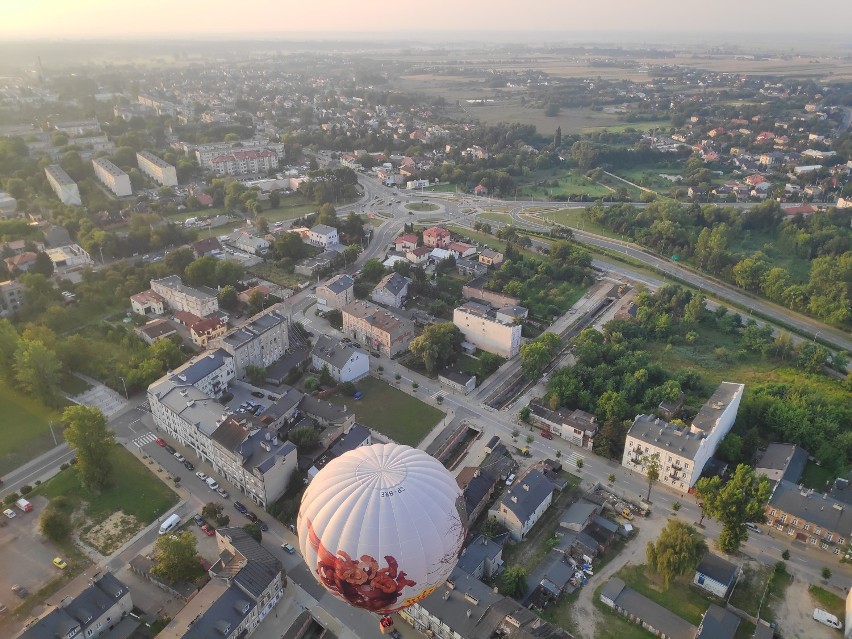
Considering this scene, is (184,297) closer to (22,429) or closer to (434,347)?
(22,429)

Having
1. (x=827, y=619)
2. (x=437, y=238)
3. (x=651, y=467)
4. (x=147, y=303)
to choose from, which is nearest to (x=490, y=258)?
(x=437, y=238)

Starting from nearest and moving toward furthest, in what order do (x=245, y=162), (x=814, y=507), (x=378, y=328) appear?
1. (x=814, y=507)
2. (x=378, y=328)
3. (x=245, y=162)

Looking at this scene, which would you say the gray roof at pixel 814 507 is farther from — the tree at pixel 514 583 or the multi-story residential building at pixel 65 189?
the multi-story residential building at pixel 65 189

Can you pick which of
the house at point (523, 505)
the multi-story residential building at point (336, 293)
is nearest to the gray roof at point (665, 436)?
the house at point (523, 505)

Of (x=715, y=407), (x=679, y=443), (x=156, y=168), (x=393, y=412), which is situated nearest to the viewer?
(x=679, y=443)

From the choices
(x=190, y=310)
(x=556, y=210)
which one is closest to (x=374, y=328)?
(x=190, y=310)

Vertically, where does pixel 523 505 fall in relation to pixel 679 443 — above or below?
below

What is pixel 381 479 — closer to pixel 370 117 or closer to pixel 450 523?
pixel 450 523
